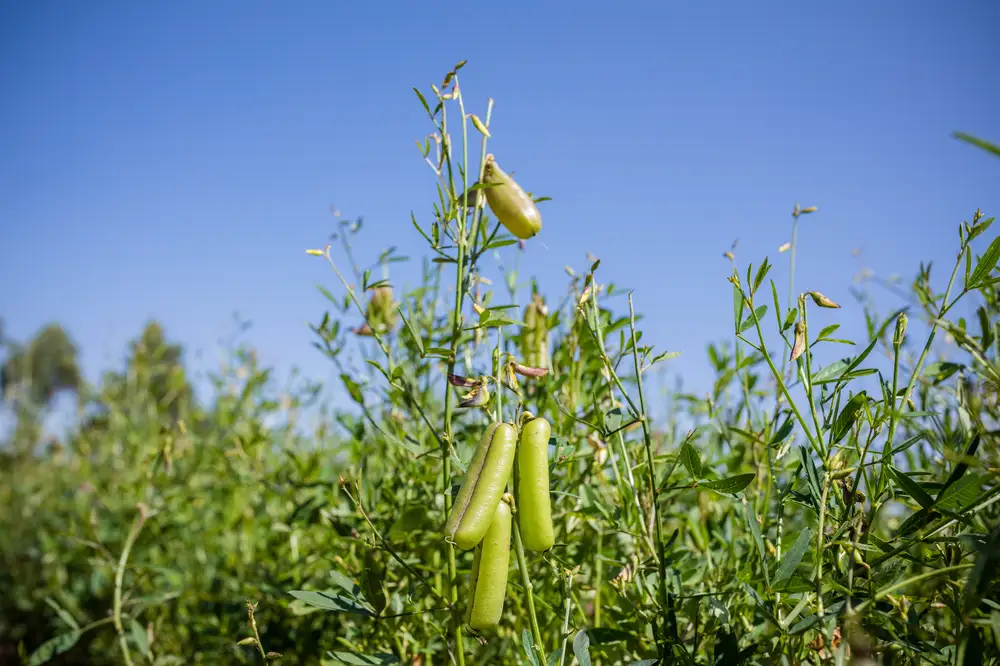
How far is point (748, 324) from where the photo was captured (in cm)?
94

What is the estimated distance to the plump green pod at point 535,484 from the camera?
0.77m

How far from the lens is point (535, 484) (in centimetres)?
77

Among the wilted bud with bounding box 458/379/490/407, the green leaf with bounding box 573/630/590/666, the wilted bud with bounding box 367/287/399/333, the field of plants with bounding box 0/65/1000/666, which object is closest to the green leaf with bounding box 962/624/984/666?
the field of plants with bounding box 0/65/1000/666

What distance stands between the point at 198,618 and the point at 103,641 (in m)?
0.80

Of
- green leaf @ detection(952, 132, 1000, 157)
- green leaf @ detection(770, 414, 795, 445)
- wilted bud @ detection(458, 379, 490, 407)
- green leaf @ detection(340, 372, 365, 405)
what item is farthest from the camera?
green leaf @ detection(340, 372, 365, 405)

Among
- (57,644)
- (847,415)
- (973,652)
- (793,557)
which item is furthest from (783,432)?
(57,644)

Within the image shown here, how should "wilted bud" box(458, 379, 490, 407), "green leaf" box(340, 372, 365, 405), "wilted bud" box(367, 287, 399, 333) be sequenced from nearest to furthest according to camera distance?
"wilted bud" box(458, 379, 490, 407)
"green leaf" box(340, 372, 365, 405)
"wilted bud" box(367, 287, 399, 333)

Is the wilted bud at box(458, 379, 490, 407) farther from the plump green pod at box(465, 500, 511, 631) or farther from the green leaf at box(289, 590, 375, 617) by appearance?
the green leaf at box(289, 590, 375, 617)

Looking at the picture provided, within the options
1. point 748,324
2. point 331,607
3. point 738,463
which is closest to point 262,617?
point 331,607

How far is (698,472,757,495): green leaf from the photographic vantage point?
A: 0.82 metres

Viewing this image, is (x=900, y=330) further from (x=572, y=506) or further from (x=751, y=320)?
(x=572, y=506)

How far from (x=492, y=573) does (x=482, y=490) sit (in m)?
0.11

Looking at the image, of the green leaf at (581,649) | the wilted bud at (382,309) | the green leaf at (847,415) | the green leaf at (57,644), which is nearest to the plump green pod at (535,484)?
the green leaf at (581,649)

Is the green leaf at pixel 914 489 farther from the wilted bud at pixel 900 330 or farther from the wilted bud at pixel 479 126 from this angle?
the wilted bud at pixel 479 126
